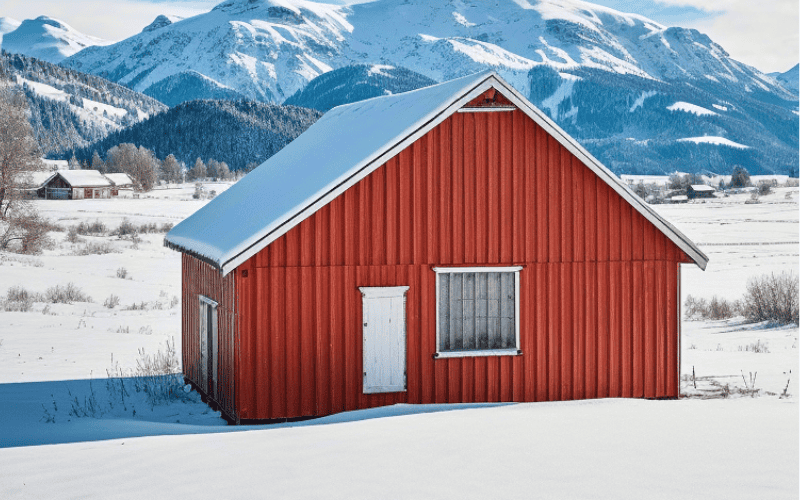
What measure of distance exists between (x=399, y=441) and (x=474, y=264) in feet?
14.3

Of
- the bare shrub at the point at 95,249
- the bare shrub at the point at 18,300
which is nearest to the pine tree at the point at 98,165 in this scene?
the bare shrub at the point at 95,249

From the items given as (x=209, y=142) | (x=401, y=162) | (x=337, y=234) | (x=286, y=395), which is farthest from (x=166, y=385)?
(x=209, y=142)

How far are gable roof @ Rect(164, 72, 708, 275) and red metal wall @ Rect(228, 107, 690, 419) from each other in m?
0.27

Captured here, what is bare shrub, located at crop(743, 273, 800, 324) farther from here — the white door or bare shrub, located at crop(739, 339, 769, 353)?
the white door

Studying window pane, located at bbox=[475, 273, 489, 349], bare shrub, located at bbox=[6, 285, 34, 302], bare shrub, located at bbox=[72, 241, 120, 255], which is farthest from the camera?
bare shrub, located at bbox=[72, 241, 120, 255]

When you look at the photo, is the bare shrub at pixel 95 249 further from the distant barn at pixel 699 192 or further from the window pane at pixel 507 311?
the distant barn at pixel 699 192

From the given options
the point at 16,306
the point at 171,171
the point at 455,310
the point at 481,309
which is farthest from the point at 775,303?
the point at 171,171

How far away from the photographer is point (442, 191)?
548 inches

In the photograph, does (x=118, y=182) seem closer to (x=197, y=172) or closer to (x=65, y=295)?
(x=197, y=172)

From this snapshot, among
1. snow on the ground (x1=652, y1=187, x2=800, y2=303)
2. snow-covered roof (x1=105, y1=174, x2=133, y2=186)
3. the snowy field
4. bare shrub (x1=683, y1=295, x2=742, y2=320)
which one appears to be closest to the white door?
the snowy field

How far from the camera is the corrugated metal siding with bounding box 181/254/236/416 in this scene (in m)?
13.3

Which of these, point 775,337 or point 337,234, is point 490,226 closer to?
point 337,234

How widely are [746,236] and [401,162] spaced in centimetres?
4408

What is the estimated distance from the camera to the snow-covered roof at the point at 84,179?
95.6m
